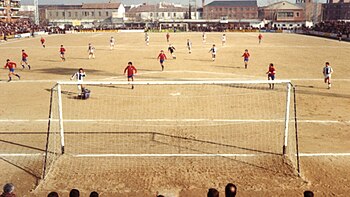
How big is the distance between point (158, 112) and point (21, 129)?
5.91m

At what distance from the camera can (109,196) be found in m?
9.24

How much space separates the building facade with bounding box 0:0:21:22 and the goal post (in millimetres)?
93921

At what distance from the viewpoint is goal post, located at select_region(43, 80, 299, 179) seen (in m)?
12.0

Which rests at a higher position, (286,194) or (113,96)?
(113,96)

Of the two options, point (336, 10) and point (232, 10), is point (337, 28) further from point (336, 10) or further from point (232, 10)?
point (232, 10)

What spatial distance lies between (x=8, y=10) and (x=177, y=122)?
4235 inches

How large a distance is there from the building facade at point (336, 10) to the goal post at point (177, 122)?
390 feet

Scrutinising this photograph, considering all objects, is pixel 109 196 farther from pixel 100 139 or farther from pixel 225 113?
pixel 225 113

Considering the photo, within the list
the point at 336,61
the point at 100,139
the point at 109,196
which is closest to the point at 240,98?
the point at 100,139

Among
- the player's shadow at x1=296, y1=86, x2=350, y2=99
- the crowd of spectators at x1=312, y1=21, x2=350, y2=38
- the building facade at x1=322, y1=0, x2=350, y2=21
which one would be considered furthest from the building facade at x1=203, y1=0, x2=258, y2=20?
the player's shadow at x1=296, y1=86, x2=350, y2=99

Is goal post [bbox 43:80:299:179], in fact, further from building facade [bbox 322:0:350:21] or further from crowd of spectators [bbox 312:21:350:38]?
building facade [bbox 322:0:350:21]

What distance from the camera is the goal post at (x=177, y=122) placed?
39.2 ft

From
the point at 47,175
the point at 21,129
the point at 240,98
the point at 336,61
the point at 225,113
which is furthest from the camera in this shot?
the point at 336,61

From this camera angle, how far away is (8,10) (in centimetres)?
10619
